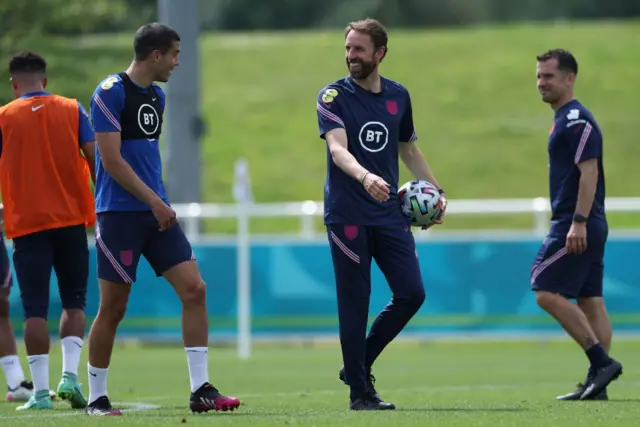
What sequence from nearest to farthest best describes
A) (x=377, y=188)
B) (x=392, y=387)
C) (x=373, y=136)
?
(x=377, y=188) → (x=373, y=136) → (x=392, y=387)

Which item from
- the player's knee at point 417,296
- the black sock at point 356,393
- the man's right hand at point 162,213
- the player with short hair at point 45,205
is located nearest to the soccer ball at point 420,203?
the player's knee at point 417,296

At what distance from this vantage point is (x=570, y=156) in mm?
10992

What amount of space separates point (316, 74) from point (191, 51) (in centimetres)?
2742

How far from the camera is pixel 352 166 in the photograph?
9.16 metres

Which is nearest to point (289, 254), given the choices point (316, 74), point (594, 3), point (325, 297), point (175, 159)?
point (325, 297)

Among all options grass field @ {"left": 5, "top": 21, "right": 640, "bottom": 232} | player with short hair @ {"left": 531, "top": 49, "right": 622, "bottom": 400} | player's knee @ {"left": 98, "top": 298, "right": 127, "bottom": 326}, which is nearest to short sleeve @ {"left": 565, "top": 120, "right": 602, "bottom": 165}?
player with short hair @ {"left": 531, "top": 49, "right": 622, "bottom": 400}

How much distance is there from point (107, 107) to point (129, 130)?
0.77ft

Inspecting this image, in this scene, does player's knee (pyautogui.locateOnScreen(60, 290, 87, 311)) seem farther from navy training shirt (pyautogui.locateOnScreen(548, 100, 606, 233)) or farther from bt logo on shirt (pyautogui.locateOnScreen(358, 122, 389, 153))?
navy training shirt (pyautogui.locateOnScreen(548, 100, 606, 233))

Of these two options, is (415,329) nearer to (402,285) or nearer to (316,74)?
(402,285)

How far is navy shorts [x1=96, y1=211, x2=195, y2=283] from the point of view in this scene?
9.39 metres

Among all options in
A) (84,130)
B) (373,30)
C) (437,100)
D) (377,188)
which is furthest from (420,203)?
(437,100)

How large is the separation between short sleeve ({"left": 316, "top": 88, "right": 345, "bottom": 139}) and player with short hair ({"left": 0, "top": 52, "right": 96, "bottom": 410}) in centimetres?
186

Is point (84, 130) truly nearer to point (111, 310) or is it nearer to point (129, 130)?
point (129, 130)

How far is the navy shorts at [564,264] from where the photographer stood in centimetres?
1103
